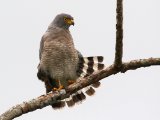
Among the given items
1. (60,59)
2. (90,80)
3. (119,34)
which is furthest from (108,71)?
(60,59)

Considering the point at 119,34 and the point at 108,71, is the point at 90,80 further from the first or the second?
the point at 119,34

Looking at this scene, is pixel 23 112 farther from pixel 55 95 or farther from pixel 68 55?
pixel 68 55

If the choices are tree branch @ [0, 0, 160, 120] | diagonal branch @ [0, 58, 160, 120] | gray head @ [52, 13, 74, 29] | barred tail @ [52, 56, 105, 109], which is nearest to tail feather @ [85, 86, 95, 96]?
barred tail @ [52, 56, 105, 109]

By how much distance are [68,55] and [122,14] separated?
12.1ft

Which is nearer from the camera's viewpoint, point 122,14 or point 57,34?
point 122,14

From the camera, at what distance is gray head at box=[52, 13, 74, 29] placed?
942 centimetres

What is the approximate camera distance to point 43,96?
572 centimetres

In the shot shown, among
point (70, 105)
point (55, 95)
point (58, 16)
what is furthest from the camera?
point (58, 16)

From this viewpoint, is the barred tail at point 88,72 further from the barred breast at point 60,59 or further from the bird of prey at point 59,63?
the barred breast at point 60,59

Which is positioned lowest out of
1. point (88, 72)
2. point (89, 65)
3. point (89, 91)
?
point (89, 91)

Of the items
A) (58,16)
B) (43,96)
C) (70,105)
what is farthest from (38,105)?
(58,16)

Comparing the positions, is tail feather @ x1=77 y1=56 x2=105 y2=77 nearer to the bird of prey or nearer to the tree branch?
the bird of prey

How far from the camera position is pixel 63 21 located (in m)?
9.48

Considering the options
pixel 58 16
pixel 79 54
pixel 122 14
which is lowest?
pixel 79 54
